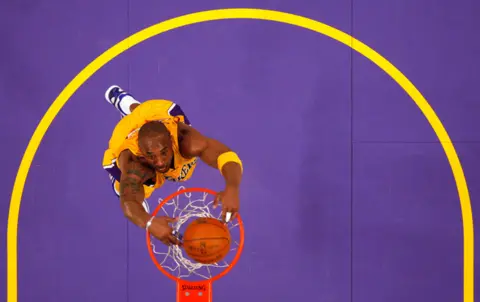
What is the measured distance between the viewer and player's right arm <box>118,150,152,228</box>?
13.8ft

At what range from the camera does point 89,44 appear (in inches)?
243

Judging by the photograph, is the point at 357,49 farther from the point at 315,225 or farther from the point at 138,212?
the point at 138,212

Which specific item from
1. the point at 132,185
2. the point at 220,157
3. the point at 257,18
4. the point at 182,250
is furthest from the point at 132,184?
the point at 257,18

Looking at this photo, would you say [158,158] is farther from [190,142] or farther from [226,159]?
[226,159]

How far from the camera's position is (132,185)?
441 cm

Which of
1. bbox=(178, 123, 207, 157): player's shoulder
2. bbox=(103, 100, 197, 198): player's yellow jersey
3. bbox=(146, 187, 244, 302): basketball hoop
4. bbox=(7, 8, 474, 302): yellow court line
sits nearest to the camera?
bbox=(178, 123, 207, 157): player's shoulder

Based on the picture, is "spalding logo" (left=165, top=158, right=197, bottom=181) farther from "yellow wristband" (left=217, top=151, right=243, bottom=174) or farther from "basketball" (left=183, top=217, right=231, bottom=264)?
"basketball" (left=183, top=217, right=231, bottom=264)

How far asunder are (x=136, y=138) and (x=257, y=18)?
217 cm

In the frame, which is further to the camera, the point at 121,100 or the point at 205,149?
the point at 121,100

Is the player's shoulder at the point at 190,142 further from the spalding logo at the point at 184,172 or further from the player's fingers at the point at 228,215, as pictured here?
the player's fingers at the point at 228,215

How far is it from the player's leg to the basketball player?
22 cm

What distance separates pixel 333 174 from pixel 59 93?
3152 mm

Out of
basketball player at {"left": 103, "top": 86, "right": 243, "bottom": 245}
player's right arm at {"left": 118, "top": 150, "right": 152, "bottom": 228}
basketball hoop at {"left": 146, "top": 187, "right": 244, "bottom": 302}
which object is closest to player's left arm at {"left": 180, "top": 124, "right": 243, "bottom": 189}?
basketball player at {"left": 103, "top": 86, "right": 243, "bottom": 245}

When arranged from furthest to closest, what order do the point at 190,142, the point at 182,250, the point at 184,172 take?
the point at 182,250 → the point at 184,172 → the point at 190,142
